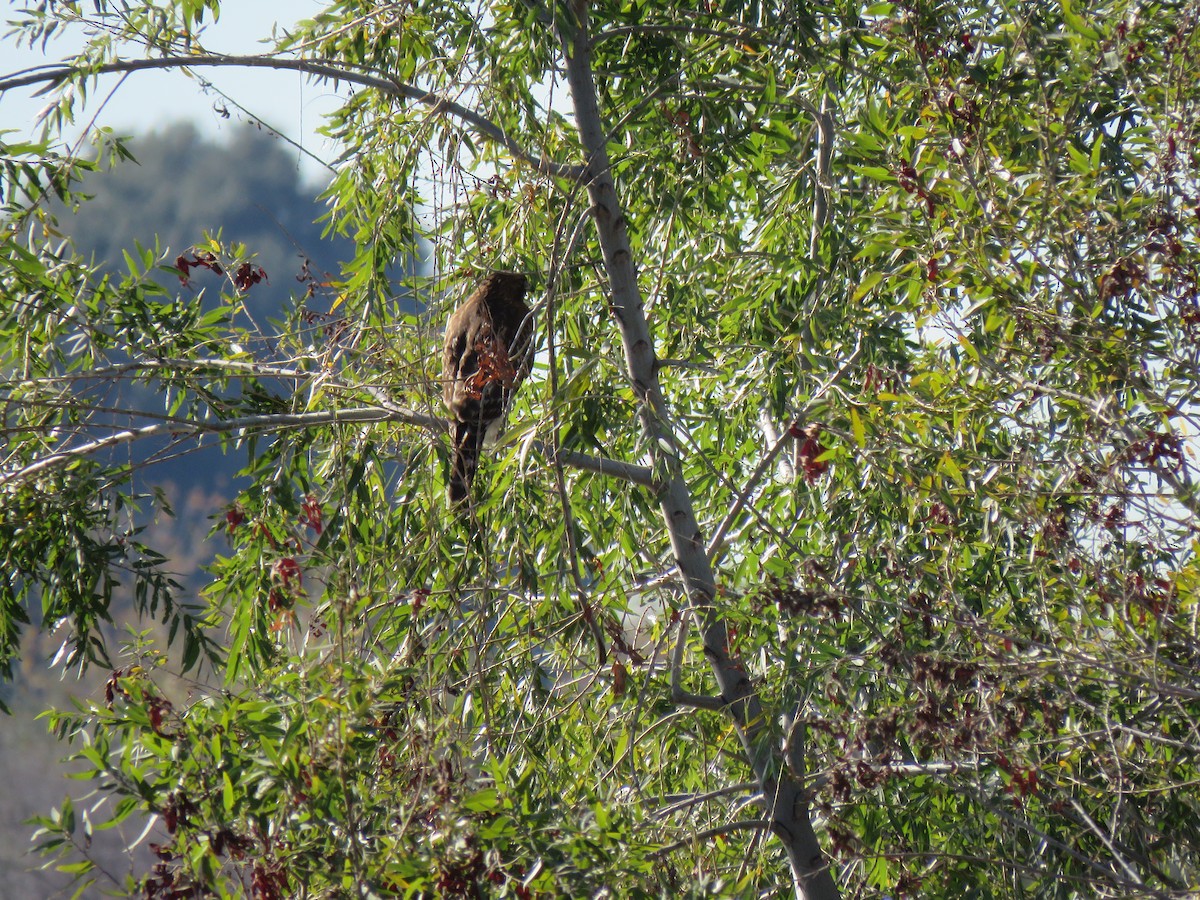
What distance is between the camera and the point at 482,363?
300cm

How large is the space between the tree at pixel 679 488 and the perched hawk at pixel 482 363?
13 cm

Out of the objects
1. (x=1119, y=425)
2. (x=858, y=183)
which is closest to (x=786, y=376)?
(x=858, y=183)

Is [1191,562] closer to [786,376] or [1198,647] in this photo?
[1198,647]

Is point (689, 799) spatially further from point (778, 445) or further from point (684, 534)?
point (778, 445)

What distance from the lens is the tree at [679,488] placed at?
2.40 metres

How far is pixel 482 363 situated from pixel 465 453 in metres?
0.47

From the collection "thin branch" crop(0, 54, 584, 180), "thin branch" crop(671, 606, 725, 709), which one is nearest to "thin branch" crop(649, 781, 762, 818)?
"thin branch" crop(671, 606, 725, 709)

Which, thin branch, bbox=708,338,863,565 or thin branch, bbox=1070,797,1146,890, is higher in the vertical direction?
thin branch, bbox=708,338,863,565

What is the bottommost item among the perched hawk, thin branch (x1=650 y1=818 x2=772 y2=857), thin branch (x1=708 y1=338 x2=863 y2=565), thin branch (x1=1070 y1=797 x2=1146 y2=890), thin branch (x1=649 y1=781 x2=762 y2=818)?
thin branch (x1=1070 y1=797 x2=1146 y2=890)

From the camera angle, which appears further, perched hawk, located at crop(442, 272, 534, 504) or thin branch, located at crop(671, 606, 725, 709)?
thin branch, located at crop(671, 606, 725, 709)

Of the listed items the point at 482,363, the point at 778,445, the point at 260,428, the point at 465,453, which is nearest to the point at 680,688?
the point at 778,445

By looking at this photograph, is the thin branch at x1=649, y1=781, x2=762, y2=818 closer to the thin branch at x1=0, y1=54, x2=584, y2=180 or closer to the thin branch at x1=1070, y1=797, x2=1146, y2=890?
the thin branch at x1=1070, y1=797, x2=1146, y2=890

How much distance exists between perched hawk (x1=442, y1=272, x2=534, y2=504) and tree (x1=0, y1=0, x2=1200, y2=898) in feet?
0.41

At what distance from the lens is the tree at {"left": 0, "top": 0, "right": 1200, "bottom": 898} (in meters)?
2.40
